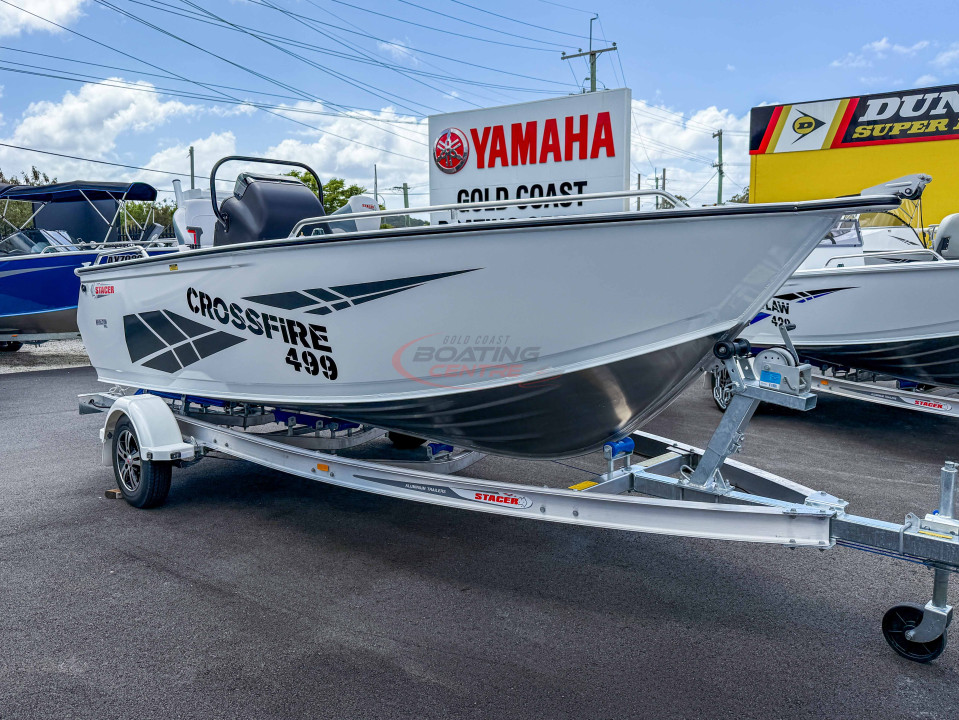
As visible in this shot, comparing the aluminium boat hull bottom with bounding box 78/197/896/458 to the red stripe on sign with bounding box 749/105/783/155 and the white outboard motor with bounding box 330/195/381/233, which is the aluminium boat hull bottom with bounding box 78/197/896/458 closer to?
the white outboard motor with bounding box 330/195/381/233

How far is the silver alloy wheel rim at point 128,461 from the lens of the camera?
443 cm

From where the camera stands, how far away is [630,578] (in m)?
3.41

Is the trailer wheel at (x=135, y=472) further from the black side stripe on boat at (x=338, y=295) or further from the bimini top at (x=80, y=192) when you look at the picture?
the bimini top at (x=80, y=192)

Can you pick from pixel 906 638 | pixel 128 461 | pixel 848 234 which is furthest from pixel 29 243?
pixel 906 638

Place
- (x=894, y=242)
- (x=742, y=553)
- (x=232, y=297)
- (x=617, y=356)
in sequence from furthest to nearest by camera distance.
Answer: (x=894, y=242) → (x=232, y=297) → (x=742, y=553) → (x=617, y=356)

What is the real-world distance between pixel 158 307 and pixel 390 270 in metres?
1.94

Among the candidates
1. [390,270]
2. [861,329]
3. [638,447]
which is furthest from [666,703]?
[861,329]

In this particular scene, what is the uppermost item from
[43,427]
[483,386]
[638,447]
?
[483,386]

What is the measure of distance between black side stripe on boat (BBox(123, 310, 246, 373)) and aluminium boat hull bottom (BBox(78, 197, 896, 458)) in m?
0.03

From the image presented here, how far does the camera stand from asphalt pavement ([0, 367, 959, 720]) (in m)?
2.48

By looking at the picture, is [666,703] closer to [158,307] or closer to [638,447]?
[638,447]

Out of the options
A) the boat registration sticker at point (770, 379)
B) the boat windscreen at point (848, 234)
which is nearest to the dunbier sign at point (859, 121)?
the boat windscreen at point (848, 234)

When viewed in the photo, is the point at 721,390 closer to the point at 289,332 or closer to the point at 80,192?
the point at 289,332

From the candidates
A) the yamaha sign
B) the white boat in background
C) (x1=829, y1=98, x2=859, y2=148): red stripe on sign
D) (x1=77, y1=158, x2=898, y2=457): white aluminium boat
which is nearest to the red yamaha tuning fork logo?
the yamaha sign
